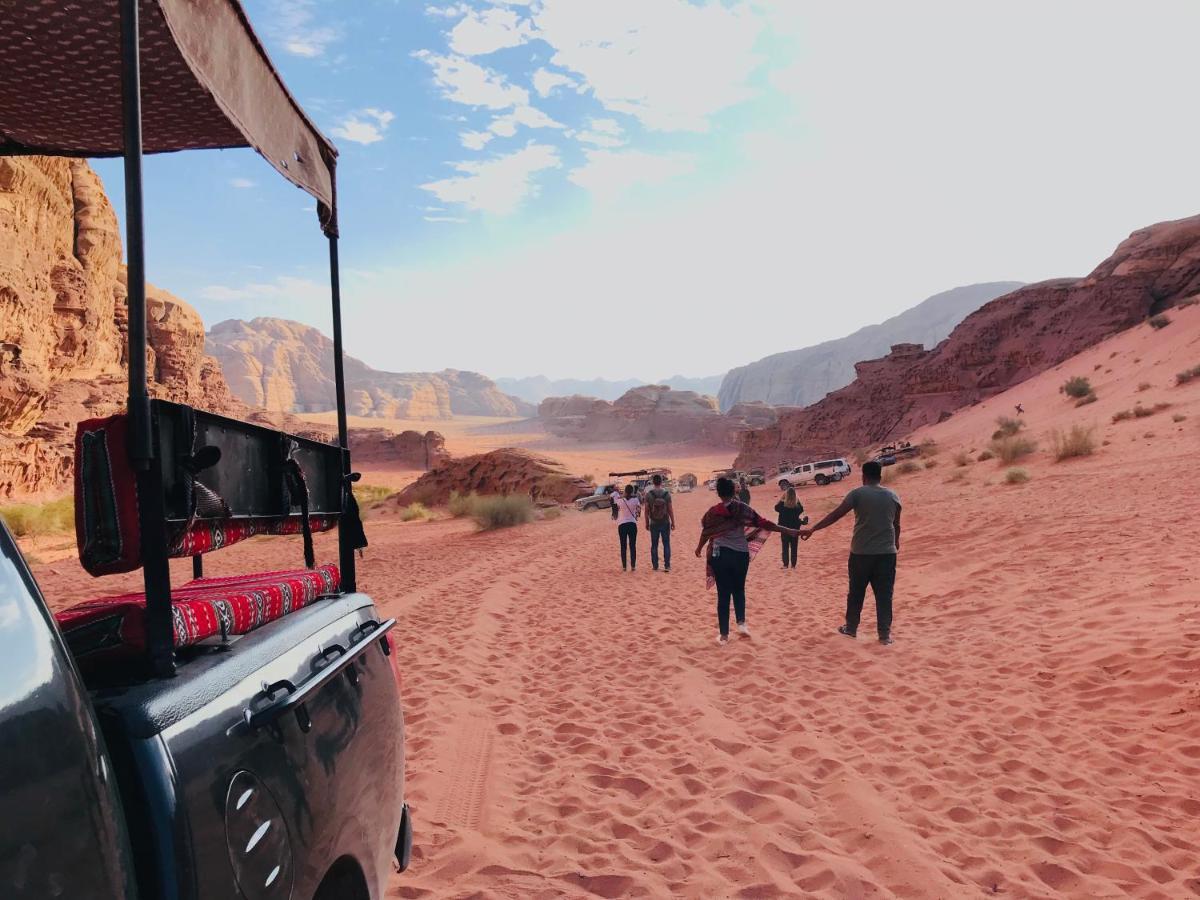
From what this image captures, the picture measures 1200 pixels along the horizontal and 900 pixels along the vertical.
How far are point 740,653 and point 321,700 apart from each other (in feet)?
20.3

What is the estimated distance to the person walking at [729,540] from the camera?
23.9 ft

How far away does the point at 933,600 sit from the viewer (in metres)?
9.63

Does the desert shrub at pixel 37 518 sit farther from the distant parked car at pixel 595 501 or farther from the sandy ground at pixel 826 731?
the distant parked car at pixel 595 501

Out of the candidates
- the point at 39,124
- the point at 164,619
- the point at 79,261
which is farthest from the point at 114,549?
the point at 79,261

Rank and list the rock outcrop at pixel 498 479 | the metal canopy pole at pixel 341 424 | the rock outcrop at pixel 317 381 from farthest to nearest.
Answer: the rock outcrop at pixel 317 381 < the rock outcrop at pixel 498 479 < the metal canopy pole at pixel 341 424

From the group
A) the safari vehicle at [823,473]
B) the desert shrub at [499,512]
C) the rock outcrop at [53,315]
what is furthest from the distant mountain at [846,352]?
the rock outcrop at [53,315]

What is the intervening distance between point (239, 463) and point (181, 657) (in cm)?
63

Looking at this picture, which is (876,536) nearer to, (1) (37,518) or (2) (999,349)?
(1) (37,518)

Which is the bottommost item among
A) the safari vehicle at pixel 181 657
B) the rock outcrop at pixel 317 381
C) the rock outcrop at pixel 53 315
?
the safari vehicle at pixel 181 657

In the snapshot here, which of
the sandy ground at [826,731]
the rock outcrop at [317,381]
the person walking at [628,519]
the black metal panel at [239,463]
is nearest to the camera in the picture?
the black metal panel at [239,463]

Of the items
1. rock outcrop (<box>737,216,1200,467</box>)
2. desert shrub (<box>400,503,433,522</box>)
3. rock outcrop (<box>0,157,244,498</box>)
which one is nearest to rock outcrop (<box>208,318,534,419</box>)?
rock outcrop (<box>737,216,1200,467</box>)

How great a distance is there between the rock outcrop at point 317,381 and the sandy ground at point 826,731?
132 m

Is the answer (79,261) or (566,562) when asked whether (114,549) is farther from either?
(79,261)

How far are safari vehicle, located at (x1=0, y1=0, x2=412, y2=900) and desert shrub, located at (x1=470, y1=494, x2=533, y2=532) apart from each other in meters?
20.8
